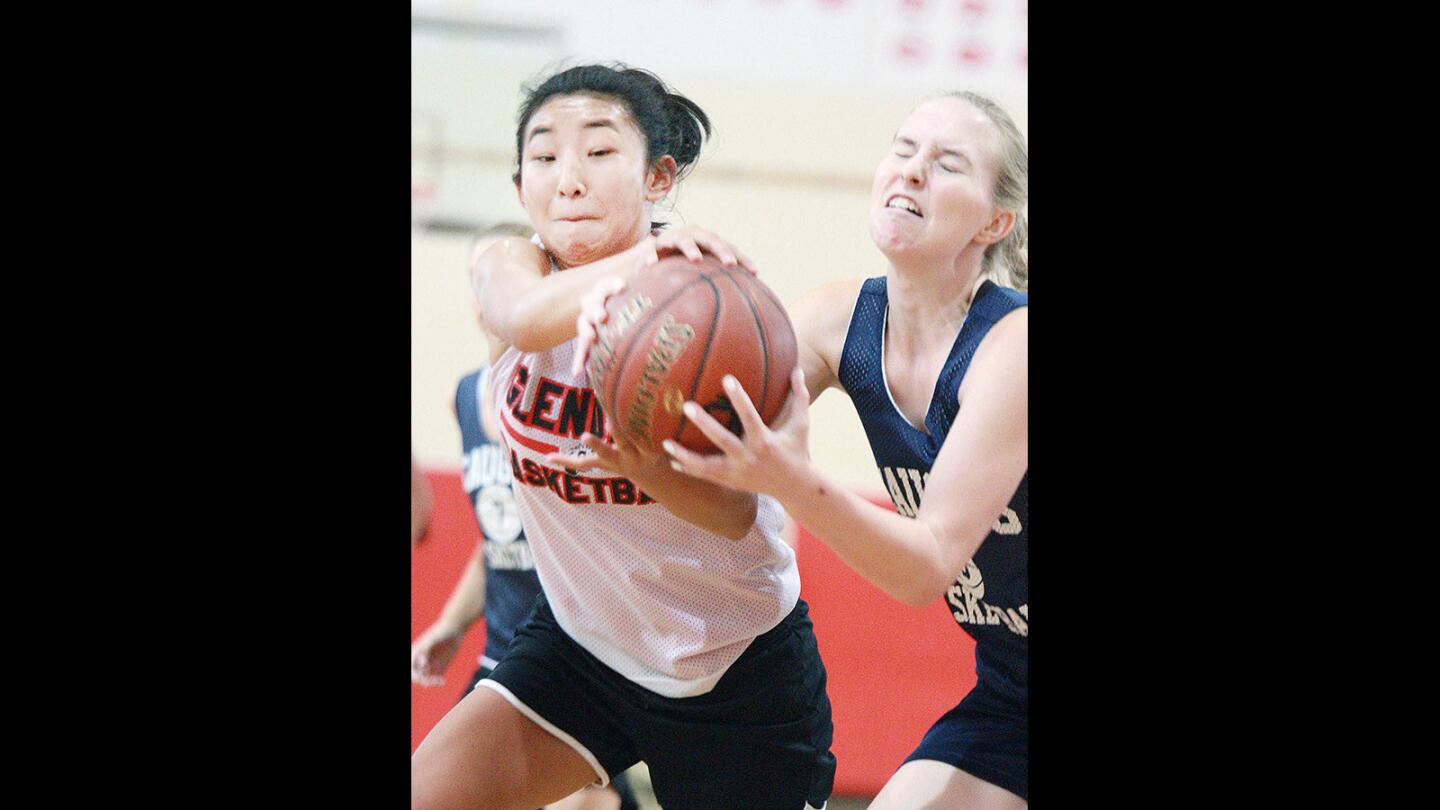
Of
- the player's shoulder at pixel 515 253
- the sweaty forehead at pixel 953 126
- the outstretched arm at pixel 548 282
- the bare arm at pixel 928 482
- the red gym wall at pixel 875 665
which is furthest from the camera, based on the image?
the red gym wall at pixel 875 665

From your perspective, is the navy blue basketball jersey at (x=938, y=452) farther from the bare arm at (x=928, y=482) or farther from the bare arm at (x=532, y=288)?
the bare arm at (x=532, y=288)

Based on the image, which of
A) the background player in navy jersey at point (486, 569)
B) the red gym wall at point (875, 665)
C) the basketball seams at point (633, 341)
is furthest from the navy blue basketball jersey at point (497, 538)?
the basketball seams at point (633, 341)

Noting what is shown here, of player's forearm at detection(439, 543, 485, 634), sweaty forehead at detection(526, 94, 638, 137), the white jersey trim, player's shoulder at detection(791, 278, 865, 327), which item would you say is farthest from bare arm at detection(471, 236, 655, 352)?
player's forearm at detection(439, 543, 485, 634)

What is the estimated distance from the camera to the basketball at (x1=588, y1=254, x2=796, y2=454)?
2.11 meters

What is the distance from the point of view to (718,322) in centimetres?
213

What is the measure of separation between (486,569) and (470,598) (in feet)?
0.29

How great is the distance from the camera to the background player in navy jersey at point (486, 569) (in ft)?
11.4

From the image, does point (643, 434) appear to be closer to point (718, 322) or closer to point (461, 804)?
point (718, 322)

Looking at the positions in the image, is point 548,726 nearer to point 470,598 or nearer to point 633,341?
point 633,341

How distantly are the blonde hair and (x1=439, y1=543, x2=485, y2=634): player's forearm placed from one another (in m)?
1.66

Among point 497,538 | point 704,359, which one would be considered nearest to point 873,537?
point 704,359

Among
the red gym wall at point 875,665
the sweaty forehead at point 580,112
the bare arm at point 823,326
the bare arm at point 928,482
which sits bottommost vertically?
the red gym wall at point 875,665

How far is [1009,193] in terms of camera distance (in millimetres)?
2588

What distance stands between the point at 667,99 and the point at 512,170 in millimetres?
332
